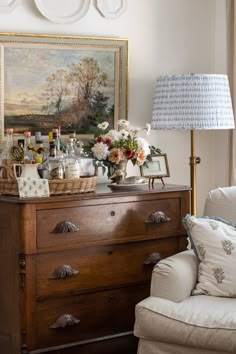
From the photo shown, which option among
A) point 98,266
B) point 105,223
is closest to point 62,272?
point 98,266

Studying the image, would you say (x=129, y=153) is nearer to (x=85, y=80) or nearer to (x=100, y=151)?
(x=100, y=151)

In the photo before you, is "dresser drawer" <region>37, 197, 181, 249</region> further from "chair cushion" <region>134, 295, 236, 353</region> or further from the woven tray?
"chair cushion" <region>134, 295, 236, 353</region>

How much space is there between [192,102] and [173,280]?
109 centimetres

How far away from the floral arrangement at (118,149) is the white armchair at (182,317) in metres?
0.57

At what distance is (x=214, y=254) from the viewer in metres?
3.45

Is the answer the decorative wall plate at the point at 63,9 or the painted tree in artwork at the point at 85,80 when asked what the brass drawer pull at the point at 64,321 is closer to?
the painted tree in artwork at the point at 85,80

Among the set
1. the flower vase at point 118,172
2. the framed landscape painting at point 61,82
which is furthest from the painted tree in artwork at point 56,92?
the flower vase at point 118,172

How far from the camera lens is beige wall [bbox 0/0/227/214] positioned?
422 cm

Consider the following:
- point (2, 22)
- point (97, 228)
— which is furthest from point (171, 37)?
point (97, 228)

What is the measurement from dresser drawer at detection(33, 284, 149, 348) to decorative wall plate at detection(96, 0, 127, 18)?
1.49 metres

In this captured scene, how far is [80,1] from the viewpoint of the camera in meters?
4.00

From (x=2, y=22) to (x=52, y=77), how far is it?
39 cm

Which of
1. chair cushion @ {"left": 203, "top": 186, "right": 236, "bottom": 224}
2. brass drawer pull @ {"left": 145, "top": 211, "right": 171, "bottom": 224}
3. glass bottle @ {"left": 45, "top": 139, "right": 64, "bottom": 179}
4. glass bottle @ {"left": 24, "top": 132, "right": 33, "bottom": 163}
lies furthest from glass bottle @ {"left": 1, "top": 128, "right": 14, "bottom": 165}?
chair cushion @ {"left": 203, "top": 186, "right": 236, "bottom": 224}

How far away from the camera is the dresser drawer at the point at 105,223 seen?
340 centimetres
